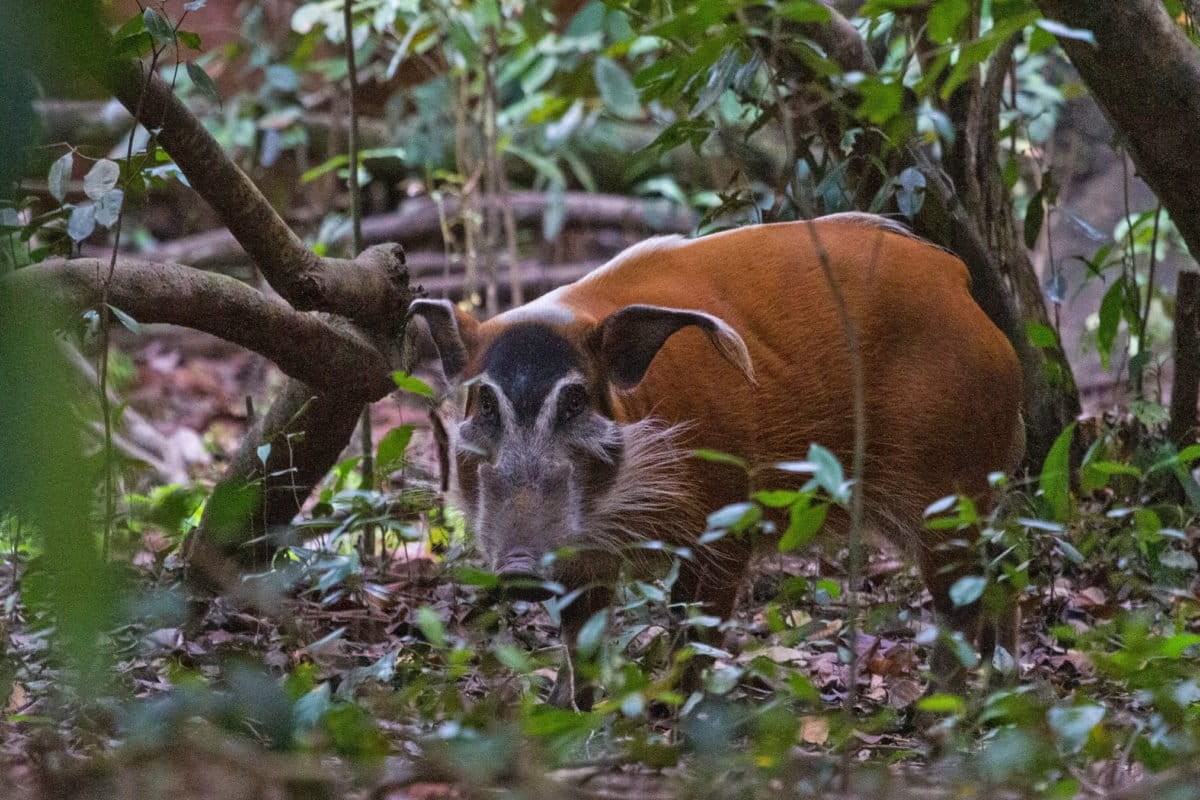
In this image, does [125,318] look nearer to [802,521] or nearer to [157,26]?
[157,26]

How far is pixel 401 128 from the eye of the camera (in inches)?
314

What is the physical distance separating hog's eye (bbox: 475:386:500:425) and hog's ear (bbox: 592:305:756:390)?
27 cm

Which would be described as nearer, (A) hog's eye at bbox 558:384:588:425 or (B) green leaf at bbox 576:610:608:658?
(B) green leaf at bbox 576:610:608:658

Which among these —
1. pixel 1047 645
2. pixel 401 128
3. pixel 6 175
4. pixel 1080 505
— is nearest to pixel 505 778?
pixel 6 175

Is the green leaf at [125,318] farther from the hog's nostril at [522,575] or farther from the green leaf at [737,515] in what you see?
the green leaf at [737,515]

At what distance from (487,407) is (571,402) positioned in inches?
7.3

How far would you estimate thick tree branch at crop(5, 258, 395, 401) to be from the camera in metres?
2.81

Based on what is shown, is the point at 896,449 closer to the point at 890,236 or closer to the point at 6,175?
the point at 890,236

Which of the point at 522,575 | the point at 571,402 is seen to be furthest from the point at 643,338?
the point at 522,575

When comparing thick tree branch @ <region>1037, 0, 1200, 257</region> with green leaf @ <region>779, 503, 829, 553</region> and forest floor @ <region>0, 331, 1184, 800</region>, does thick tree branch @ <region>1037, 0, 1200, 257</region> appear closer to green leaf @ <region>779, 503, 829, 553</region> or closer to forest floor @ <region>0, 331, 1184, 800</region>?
forest floor @ <region>0, 331, 1184, 800</region>

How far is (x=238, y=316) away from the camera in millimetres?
3039

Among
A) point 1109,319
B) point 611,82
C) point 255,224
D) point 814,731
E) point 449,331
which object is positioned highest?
point 611,82

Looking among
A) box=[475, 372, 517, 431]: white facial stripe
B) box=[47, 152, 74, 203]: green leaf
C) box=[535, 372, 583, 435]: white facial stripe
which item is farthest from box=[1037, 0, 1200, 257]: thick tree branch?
box=[47, 152, 74, 203]: green leaf

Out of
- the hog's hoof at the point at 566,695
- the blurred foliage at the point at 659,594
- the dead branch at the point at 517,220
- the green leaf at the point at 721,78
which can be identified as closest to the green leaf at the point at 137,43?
the blurred foliage at the point at 659,594
